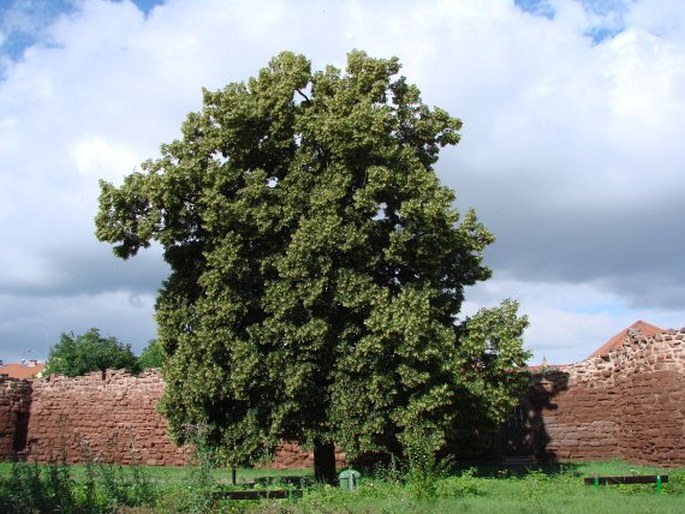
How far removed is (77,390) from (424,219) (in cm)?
1437

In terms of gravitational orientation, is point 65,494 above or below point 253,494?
above

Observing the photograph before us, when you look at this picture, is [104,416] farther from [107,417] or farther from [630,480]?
[630,480]

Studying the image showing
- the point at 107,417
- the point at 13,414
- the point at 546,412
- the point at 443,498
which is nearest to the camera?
the point at 443,498

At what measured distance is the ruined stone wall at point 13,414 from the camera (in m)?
23.5

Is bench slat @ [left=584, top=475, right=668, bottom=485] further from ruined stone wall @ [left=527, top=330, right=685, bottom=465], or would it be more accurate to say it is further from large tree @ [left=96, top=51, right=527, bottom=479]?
ruined stone wall @ [left=527, top=330, right=685, bottom=465]

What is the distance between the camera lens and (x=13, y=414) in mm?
23750

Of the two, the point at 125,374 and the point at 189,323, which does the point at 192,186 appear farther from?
the point at 125,374

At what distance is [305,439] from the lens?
15.1m

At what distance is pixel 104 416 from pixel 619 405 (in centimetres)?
1503

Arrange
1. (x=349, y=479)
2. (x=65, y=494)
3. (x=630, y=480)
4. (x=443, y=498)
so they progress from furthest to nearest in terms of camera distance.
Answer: (x=349, y=479) < (x=630, y=480) < (x=443, y=498) < (x=65, y=494)

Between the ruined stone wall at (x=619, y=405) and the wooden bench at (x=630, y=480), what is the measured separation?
16.3 feet

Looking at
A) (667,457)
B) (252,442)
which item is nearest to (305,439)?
(252,442)

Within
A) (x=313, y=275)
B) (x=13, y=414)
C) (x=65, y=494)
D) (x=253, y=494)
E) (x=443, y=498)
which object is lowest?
(x=443, y=498)

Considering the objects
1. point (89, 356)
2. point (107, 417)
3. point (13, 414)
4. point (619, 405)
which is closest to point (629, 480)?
point (619, 405)
